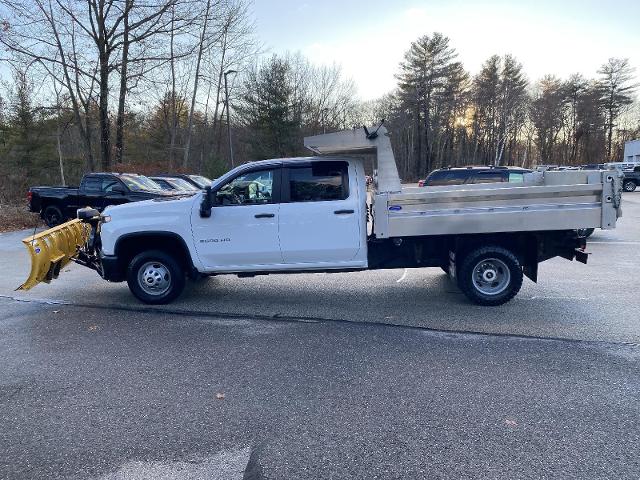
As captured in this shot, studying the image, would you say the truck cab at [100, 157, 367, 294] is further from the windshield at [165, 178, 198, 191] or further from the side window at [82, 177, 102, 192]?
the windshield at [165, 178, 198, 191]

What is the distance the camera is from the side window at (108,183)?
14.6 m

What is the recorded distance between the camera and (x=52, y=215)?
15727mm

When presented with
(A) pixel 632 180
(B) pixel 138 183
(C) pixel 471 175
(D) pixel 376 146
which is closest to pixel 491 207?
(D) pixel 376 146

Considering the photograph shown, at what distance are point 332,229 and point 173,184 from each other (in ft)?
41.9

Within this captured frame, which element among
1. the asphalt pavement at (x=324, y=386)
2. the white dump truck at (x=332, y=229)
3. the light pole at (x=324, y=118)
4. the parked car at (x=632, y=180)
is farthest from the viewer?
the light pole at (x=324, y=118)

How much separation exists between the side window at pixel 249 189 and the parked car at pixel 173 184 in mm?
10293

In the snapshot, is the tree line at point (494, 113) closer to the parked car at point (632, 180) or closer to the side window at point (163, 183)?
the parked car at point (632, 180)

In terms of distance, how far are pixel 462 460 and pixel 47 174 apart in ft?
112

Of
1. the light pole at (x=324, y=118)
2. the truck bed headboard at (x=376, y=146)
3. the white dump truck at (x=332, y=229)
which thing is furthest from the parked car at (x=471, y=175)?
the light pole at (x=324, y=118)

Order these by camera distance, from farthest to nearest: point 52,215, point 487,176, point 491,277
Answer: point 52,215
point 487,176
point 491,277

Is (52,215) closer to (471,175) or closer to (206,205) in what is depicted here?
(206,205)

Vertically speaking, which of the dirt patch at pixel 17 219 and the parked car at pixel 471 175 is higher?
the parked car at pixel 471 175

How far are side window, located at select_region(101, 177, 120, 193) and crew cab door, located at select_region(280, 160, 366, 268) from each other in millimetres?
10338

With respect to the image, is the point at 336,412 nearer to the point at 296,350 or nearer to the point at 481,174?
the point at 296,350
